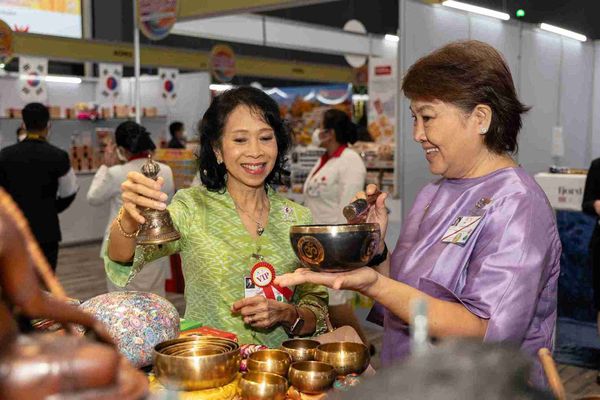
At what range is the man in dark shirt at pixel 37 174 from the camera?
5062 mm

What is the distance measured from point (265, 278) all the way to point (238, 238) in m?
0.15

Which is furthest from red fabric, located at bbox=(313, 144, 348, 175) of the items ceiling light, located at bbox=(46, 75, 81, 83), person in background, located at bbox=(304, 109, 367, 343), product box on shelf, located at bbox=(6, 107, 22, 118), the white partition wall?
ceiling light, located at bbox=(46, 75, 81, 83)

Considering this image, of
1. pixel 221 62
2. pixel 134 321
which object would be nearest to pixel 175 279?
pixel 221 62

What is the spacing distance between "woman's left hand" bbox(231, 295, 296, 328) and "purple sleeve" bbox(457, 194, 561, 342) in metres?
0.54

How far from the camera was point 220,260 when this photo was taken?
2.02m

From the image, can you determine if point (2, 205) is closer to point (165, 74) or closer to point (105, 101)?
point (165, 74)

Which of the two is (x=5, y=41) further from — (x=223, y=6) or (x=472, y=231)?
(x=472, y=231)

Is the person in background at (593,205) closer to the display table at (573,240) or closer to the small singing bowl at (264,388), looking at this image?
the display table at (573,240)

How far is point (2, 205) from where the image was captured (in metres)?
0.57

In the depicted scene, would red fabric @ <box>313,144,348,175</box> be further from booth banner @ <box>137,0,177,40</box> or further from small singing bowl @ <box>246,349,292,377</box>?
small singing bowl @ <box>246,349,292,377</box>

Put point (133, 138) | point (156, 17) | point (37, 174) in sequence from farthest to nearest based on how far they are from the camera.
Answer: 1. point (156, 17)
2. point (37, 174)
3. point (133, 138)

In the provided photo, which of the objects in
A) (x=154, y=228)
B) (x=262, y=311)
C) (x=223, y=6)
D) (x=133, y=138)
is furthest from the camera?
(x=223, y=6)

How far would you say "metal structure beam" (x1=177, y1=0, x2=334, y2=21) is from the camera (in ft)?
17.9

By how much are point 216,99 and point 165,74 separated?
9.53 m
